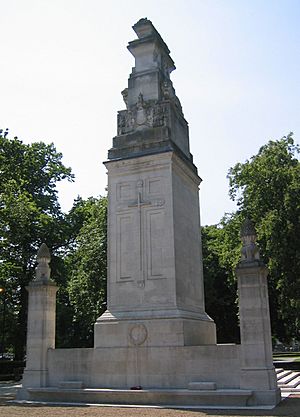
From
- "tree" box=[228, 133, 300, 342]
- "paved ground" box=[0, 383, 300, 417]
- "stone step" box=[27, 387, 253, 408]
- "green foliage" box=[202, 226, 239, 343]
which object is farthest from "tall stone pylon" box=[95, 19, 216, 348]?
"green foliage" box=[202, 226, 239, 343]

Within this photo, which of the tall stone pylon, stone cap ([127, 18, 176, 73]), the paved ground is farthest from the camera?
stone cap ([127, 18, 176, 73])

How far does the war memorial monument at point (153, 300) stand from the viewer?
47.5ft

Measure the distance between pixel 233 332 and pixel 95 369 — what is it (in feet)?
74.9

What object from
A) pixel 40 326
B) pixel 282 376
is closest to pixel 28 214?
pixel 40 326

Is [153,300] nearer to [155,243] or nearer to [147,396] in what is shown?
[155,243]

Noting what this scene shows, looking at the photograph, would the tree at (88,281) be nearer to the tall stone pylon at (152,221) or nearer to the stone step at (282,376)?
the stone step at (282,376)

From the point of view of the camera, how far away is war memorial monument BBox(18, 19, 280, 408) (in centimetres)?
1449

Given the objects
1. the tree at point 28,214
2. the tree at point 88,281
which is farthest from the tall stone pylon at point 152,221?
the tree at point 88,281

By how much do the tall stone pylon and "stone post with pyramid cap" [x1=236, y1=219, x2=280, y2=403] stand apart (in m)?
2.18

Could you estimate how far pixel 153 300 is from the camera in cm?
1645

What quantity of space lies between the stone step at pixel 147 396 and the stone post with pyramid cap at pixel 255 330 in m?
0.51

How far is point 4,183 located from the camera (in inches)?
1110

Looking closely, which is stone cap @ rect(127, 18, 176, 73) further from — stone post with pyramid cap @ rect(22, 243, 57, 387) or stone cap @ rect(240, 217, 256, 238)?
stone post with pyramid cap @ rect(22, 243, 57, 387)

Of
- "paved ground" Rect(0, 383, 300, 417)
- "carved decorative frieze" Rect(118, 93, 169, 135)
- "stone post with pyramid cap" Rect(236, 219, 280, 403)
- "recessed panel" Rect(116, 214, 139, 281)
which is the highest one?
"carved decorative frieze" Rect(118, 93, 169, 135)
